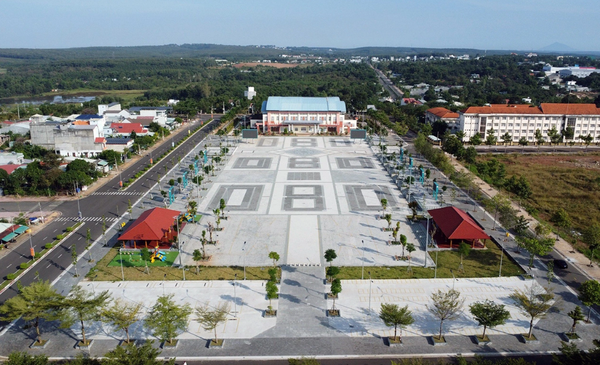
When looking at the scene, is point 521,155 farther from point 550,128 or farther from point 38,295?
point 38,295

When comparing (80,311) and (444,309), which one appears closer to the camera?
(80,311)

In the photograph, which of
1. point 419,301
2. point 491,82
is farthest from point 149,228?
point 491,82

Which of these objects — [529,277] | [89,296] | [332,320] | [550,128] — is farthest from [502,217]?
[550,128]

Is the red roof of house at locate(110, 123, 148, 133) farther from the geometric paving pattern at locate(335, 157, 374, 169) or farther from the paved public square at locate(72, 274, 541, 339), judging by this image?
the paved public square at locate(72, 274, 541, 339)

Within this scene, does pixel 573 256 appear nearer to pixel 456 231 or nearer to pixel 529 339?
pixel 456 231

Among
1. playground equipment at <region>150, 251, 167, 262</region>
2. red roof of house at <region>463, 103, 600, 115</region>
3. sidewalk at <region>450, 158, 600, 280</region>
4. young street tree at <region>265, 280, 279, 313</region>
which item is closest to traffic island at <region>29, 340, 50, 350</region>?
playground equipment at <region>150, 251, 167, 262</region>

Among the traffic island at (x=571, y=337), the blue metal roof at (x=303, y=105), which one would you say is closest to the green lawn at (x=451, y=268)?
the traffic island at (x=571, y=337)
